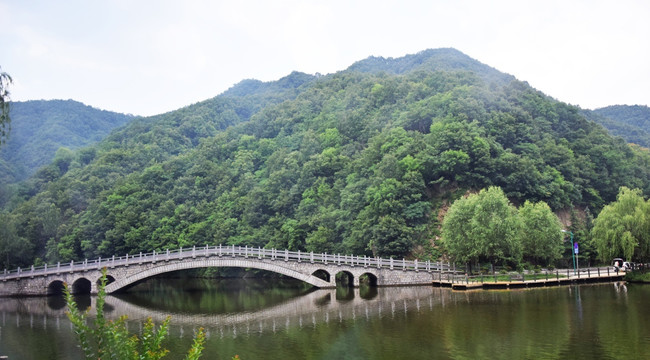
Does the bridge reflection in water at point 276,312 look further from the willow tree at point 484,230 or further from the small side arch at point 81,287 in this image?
the small side arch at point 81,287

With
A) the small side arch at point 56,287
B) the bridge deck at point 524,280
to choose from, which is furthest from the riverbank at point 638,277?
the small side arch at point 56,287

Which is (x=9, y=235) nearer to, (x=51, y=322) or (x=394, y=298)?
(x=51, y=322)

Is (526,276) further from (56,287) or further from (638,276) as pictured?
(56,287)

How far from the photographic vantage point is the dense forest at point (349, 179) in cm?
5344

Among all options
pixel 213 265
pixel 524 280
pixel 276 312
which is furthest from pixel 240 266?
pixel 524 280

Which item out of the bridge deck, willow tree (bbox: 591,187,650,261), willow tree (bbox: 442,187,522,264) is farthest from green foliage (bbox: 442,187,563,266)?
willow tree (bbox: 591,187,650,261)

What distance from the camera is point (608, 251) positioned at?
39.1 meters

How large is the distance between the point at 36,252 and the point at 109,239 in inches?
354

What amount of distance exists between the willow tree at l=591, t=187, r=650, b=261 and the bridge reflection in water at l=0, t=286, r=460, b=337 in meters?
13.1

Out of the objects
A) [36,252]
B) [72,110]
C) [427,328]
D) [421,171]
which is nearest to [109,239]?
[36,252]

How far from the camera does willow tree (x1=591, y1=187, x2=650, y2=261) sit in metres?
37.8

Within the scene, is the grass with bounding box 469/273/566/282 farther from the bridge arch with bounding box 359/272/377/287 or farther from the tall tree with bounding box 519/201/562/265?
the bridge arch with bounding box 359/272/377/287

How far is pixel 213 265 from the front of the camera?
43.2m

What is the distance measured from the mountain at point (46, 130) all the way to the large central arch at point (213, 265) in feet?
174
